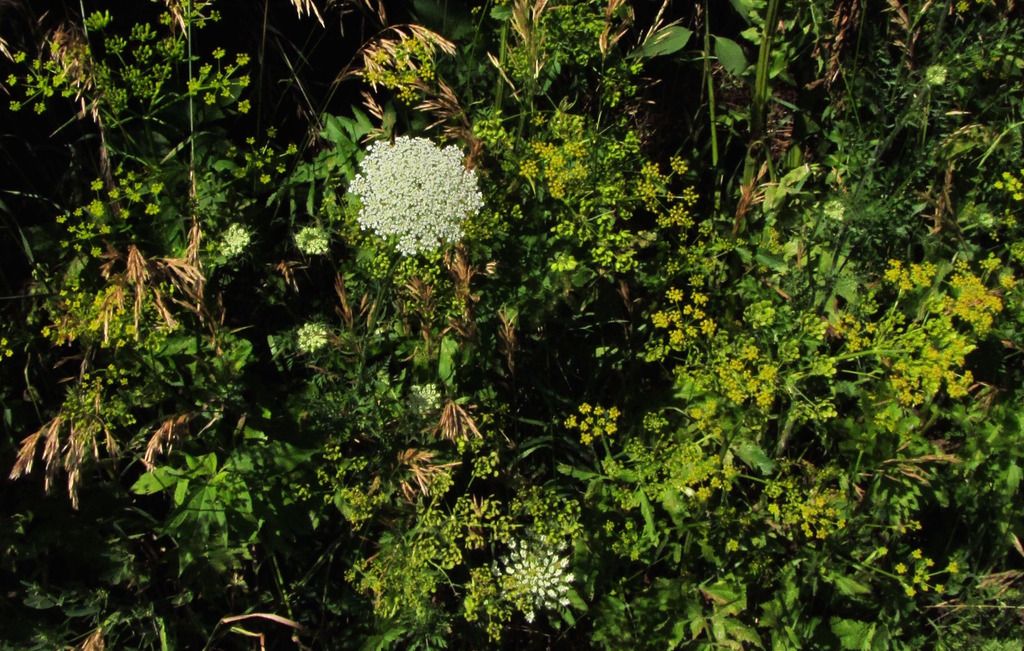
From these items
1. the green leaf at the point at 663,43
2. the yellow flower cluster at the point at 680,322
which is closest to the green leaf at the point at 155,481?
the yellow flower cluster at the point at 680,322

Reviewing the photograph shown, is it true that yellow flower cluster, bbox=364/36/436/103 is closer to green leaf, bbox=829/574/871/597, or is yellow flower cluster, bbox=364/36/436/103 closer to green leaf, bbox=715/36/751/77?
green leaf, bbox=715/36/751/77

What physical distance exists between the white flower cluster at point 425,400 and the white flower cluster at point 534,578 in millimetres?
581

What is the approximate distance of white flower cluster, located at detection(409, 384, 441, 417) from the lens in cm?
316

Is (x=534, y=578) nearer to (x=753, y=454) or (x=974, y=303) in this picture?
(x=753, y=454)

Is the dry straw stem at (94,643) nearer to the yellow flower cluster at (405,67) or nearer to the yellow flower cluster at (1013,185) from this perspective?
the yellow flower cluster at (405,67)

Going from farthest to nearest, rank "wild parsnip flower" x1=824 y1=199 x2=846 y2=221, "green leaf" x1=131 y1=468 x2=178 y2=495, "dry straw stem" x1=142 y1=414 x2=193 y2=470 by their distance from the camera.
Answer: "wild parsnip flower" x1=824 y1=199 x2=846 y2=221 < "green leaf" x1=131 y1=468 x2=178 y2=495 < "dry straw stem" x1=142 y1=414 x2=193 y2=470

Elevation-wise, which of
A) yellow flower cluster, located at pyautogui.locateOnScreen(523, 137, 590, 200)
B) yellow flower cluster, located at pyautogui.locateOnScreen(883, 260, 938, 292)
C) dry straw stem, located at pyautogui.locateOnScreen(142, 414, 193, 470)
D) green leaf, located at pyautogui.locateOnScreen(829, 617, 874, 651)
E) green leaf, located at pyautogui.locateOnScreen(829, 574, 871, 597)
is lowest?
green leaf, located at pyautogui.locateOnScreen(829, 617, 874, 651)

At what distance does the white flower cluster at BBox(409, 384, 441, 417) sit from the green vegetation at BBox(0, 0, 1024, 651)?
0.02 metres

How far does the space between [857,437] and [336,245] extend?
2289mm

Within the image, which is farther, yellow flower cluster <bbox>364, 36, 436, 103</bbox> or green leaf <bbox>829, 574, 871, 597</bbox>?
green leaf <bbox>829, 574, 871, 597</bbox>

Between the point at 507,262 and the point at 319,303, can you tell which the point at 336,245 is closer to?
the point at 319,303

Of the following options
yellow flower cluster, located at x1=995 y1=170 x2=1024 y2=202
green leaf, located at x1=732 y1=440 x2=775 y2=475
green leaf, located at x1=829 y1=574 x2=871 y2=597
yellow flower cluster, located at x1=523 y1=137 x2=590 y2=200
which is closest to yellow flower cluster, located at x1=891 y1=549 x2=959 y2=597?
green leaf, located at x1=829 y1=574 x2=871 y2=597

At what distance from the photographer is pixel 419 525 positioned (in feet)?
10.6

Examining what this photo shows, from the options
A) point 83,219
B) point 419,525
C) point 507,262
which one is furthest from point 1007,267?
point 83,219
